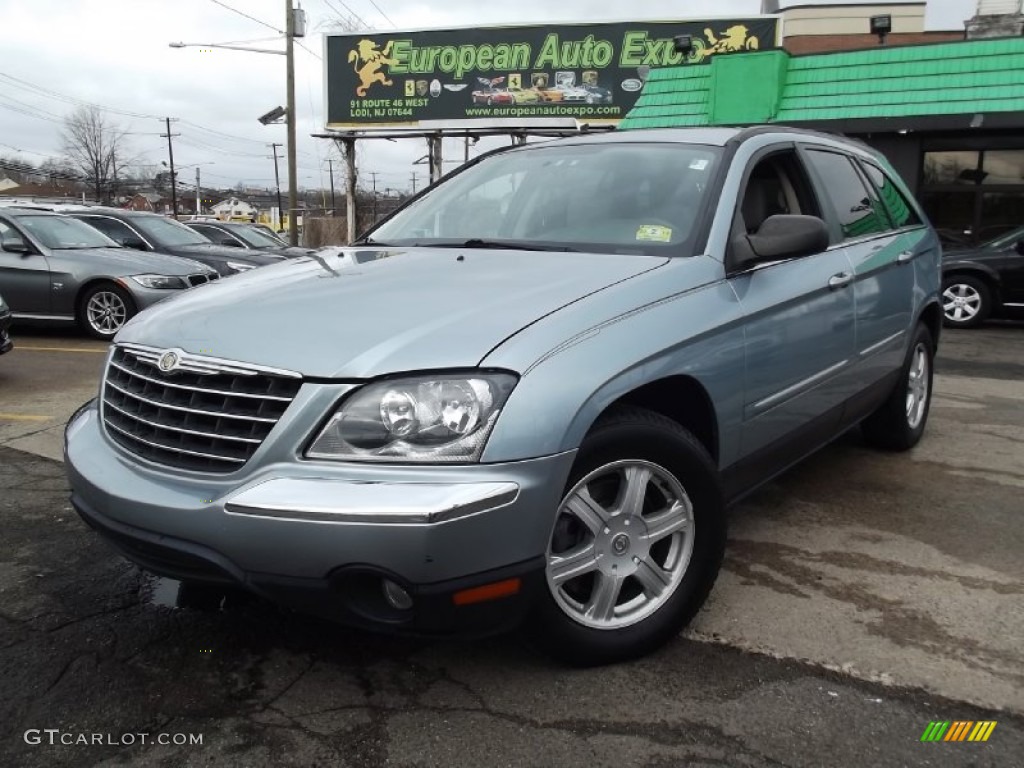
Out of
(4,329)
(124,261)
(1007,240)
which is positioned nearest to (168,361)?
(4,329)

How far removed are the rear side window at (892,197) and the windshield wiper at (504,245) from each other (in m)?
2.38

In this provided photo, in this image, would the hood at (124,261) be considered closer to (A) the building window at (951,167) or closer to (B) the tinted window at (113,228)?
(B) the tinted window at (113,228)

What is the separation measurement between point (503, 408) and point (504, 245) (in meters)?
1.29

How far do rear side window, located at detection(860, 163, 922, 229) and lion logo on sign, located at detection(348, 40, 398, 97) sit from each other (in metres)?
21.5

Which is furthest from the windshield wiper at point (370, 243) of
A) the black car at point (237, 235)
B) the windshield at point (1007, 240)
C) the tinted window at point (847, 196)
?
the black car at point (237, 235)

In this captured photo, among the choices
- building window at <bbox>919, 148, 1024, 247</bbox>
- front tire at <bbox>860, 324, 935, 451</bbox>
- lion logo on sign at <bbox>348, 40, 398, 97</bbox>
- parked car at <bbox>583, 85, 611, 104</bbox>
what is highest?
lion logo on sign at <bbox>348, 40, 398, 97</bbox>

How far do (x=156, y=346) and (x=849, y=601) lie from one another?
2.55 m

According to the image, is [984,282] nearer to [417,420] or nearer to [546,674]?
[546,674]

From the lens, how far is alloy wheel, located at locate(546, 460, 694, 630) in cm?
250

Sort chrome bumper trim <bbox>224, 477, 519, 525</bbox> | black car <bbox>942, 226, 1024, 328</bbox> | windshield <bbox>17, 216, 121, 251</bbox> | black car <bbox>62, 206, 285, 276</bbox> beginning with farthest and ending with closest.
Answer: black car <bbox>62, 206, 285, 276</bbox> < black car <bbox>942, 226, 1024, 328</bbox> < windshield <bbox>17, 216, 121, 251</bbox> < chrome bumper trim <bbox>224, 477, 519, 525</bbox>

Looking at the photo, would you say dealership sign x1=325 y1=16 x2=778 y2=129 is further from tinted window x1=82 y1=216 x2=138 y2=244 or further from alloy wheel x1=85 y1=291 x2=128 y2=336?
alloy wheel x1=85 y1=291 x2=128 y2=336

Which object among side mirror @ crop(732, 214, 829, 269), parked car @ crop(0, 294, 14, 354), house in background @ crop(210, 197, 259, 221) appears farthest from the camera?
house in background @ crop(210, 197, 259, 221)

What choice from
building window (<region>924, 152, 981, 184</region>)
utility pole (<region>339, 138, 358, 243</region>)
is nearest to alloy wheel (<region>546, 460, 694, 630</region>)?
building window (<region>924, 152, 981, 184</region>)

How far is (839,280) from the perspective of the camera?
379cm
